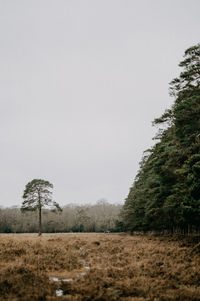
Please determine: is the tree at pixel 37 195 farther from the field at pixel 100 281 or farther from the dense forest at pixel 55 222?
the dense forest at pixel 55 222

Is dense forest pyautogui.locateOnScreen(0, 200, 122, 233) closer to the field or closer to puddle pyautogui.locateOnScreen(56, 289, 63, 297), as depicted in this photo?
the field

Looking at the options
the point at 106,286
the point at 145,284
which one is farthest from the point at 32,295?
the point at 145,284

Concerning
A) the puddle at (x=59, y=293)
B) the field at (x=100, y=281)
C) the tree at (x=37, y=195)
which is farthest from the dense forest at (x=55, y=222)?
the puddle at (x=59, y=293)

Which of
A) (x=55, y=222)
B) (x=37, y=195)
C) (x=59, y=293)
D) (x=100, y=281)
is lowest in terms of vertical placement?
(x=55, y=222)

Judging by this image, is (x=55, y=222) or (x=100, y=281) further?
(x=55, y=222)

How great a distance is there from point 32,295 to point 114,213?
10400 cm

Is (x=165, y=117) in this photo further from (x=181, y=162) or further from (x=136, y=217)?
(x=136, y=217)

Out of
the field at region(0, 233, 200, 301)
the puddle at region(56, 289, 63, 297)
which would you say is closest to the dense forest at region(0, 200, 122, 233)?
the field at region(0, 233, 200, 301)

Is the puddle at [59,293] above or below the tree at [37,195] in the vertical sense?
below

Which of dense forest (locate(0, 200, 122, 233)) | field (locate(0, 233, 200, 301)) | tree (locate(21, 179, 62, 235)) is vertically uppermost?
tree (locate(21, 179, 62, 235))

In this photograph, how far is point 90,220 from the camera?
92.6m

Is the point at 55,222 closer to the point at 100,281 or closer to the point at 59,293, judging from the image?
the point at 100,281

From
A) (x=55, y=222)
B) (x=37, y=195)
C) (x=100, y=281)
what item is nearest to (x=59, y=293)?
(x=100, y=281)

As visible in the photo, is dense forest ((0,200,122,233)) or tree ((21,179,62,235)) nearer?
tree ((21,179,62,235))
